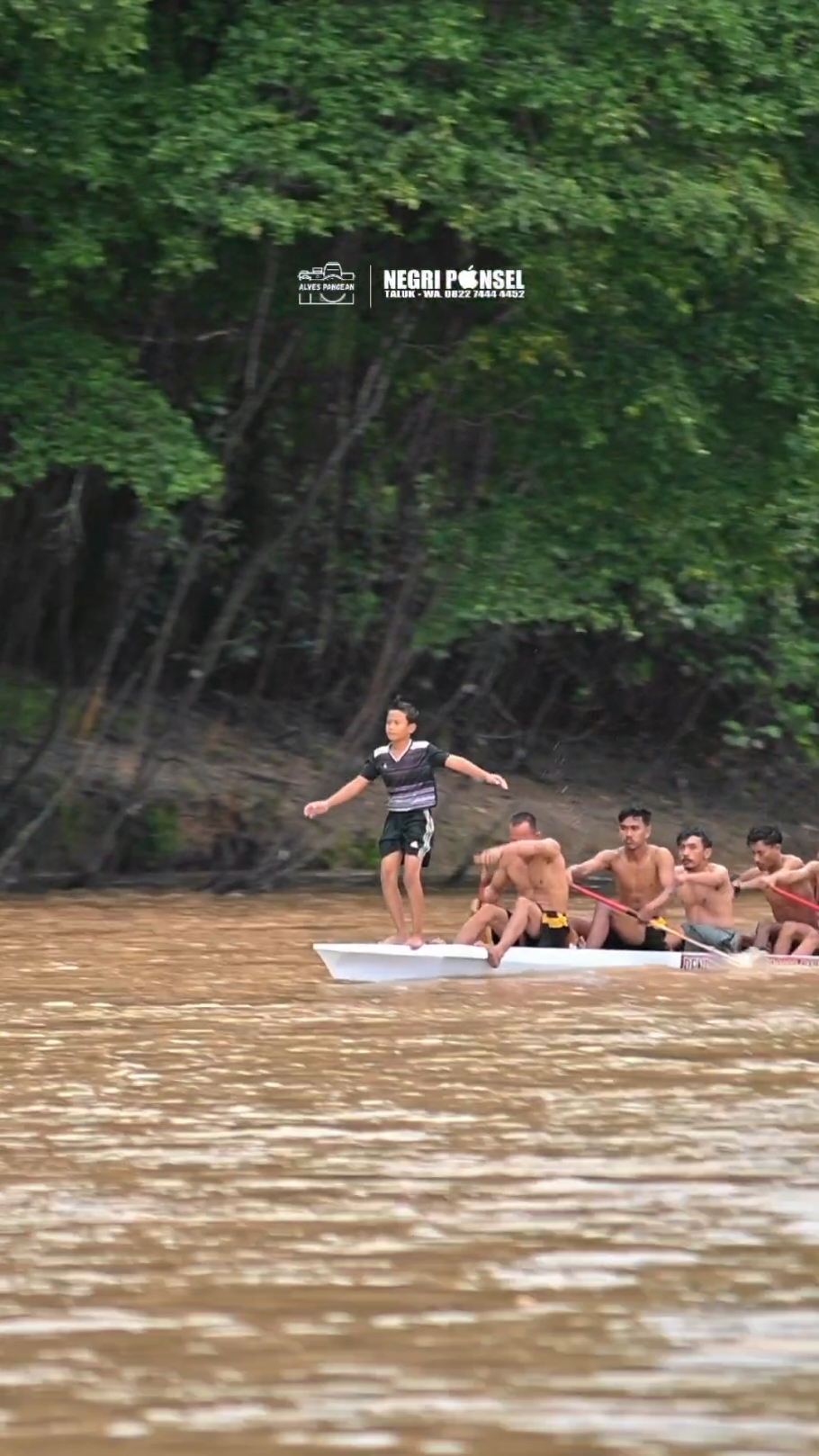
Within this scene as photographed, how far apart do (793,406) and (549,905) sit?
6.91 meters

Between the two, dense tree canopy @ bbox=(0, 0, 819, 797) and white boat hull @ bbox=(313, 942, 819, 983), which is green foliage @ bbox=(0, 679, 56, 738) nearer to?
dense tree canopy @ bbox=(0, 0, 819, 797)

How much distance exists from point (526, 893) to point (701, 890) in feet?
4.49

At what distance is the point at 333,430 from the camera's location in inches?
878

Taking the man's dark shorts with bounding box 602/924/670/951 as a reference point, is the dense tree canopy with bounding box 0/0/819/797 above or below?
above

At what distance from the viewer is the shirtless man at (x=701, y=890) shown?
1616cm

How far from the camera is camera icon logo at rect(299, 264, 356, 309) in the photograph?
20953mm

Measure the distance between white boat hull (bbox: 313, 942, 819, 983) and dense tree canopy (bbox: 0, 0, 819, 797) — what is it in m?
4.96

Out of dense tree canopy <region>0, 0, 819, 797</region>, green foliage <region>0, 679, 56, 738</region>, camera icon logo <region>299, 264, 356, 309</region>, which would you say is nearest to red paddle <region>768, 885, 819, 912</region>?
dense tree canopy <region>0, 0, 819, 797</region>

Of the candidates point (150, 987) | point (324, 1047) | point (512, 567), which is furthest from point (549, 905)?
point (512, 567)

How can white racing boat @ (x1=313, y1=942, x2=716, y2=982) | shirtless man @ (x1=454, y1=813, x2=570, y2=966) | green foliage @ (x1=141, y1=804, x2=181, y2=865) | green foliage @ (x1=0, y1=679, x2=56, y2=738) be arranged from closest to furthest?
white racing boat @ (x1=313, y1=942, x2=716, y2=982)
shirtless man @ (x1=454, y1=813, x2=570, y2=966)
green foliage @ (x1=0, y1=679, x2=56, y2=738)
green foliage @ (x1=141, y1=804, x2=181, y2=865)

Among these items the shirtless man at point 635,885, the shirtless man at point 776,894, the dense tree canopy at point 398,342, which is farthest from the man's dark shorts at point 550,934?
the dense tree canopy at point 398,342

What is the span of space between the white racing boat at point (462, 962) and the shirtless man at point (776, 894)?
2.18 feet

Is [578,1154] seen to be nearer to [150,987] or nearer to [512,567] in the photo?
[150,987]

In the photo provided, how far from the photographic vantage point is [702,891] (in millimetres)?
16375
